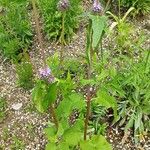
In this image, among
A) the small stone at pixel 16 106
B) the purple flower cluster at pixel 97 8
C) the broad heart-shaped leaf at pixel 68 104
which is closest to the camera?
the purple flower cluster at pixel 97 8

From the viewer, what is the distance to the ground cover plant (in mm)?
2926

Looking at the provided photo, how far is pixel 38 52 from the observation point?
4.73 meters

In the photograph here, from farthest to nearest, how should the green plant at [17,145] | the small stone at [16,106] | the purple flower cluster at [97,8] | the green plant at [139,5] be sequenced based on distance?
the green plant at [139,5] → the small stone at [16,106] → the green plant at [17,145] → the purple flower cluster at [97,8]

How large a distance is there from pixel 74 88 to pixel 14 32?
3.97ft

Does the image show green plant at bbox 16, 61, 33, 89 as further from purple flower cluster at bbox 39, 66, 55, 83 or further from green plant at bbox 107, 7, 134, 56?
purple flower cluster at bbox 39, 66, 55, 83

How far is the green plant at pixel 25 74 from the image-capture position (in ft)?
14.0

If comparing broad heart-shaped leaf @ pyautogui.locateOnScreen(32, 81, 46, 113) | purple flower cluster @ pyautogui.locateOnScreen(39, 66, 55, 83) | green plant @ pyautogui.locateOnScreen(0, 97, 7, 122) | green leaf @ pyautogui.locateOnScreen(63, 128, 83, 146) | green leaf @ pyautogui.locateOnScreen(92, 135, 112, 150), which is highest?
purple flower cluster @ pyautogui.locateOnScreen(39, 66, 55, 83)

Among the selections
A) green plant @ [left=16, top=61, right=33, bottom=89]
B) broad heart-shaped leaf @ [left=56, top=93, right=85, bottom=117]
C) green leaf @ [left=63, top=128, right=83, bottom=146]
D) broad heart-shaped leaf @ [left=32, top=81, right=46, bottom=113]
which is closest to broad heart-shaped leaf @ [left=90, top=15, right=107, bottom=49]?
broad heart-shaped leaf @ [left=32, top=81, right=46, bottom=113]

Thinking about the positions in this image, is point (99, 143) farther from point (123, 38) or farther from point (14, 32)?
point (14, 32)

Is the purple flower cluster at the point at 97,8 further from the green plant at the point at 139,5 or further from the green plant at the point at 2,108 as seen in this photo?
the green plant at the point at 139,5

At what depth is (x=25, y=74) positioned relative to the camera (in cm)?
425

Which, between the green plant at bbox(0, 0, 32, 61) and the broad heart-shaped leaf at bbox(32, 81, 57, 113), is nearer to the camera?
the broad heart-shaped leaf at bbox(32, 81, 57, 113)

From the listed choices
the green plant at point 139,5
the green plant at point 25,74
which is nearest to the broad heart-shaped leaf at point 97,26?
the green plant at point 25,74

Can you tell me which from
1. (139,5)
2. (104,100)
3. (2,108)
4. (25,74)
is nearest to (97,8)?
(104,100)
